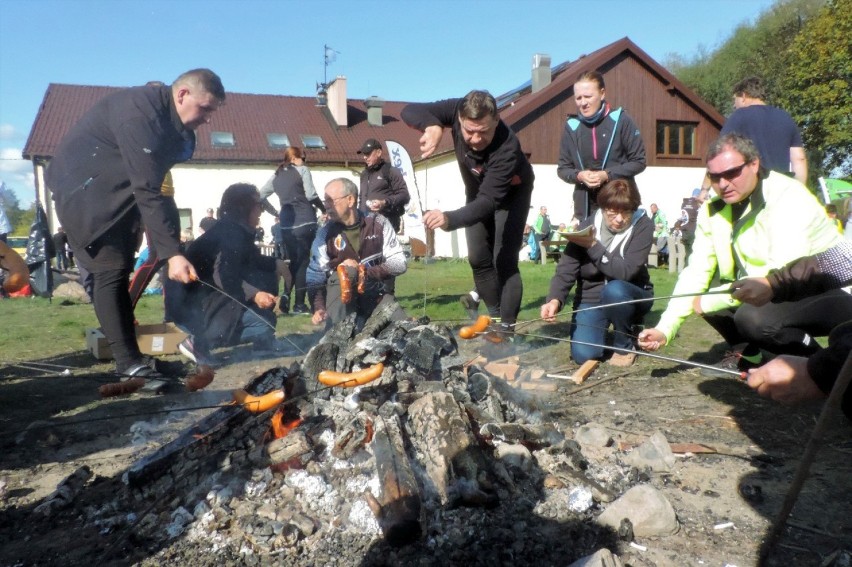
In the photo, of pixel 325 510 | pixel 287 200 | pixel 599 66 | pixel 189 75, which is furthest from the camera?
pixel 599 66

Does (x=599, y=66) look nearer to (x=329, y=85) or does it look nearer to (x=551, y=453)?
(x=329, y=85)

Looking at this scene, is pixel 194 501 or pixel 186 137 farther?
pixel 186 137

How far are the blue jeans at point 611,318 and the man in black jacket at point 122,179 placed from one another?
3052 mm

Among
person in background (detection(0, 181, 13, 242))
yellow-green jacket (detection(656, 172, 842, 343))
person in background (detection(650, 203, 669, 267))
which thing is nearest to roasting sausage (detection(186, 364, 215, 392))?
yellow-green jacket (detection(656, 172, 842, 343))

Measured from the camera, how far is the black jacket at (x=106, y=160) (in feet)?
14.0

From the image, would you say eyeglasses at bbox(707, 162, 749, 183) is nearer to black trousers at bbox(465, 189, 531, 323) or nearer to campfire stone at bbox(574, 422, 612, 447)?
campfire stone at bbox(574, 422, 612, 447)

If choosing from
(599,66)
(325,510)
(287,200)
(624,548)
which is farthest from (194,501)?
(599,66)

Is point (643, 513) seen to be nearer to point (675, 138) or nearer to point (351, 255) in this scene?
point (351, 255)

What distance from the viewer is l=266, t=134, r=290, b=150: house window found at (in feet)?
78.9

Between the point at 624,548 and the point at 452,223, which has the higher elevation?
the point at 452,223

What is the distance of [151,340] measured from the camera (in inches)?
223

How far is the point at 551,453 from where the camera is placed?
303cm

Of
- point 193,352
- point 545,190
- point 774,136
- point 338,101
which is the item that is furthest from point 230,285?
point 338,101

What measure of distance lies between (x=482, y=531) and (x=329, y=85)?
85.1 ft
